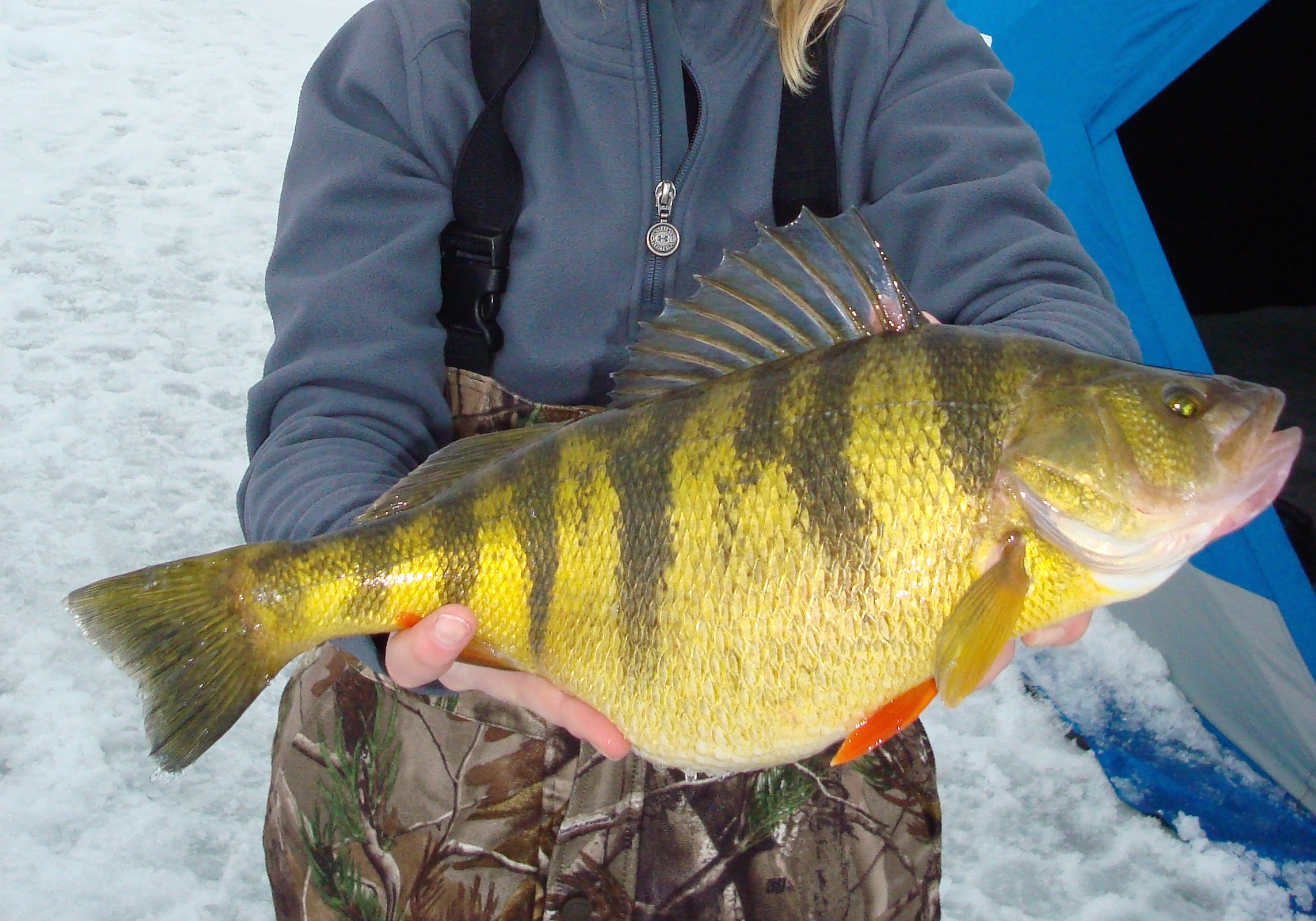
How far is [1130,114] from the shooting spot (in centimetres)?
209

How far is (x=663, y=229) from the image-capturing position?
1.52 metres

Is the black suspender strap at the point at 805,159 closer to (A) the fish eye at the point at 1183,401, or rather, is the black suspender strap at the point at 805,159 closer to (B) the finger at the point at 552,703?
(A) the fish eye at the point at 1183,401

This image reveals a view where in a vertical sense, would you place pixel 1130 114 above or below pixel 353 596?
above

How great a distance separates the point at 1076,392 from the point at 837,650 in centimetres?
36

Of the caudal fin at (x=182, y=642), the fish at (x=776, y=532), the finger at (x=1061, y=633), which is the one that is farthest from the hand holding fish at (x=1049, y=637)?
the caudal fin at (x=182, y=642)

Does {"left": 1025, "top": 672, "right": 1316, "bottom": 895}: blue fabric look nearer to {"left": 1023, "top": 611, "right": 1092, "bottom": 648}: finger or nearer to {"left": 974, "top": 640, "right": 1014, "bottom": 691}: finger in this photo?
{"left": 1023, "top": 611, "right": 1092, "bottom": 648}: finger

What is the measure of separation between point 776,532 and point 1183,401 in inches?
16.9

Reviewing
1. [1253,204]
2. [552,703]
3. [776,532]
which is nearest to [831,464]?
[776,532]

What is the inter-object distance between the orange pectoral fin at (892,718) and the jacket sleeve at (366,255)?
0.72 metres

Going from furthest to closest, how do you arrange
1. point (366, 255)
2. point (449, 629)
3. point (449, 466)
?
point (366, 255) < point (449, 466) < point (449, 629)

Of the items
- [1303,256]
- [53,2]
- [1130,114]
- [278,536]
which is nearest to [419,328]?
[278,536]

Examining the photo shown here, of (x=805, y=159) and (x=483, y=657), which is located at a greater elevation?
(x=805, y=159)

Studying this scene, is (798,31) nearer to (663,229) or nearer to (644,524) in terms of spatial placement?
(663,229)

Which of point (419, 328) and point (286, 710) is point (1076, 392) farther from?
point (286, 710)
